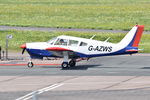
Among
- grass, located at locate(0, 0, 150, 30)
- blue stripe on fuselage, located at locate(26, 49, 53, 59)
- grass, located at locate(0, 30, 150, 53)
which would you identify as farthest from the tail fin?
grass, located at locate(0, 0, 150, 30)

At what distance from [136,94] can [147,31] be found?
3502 centimetres

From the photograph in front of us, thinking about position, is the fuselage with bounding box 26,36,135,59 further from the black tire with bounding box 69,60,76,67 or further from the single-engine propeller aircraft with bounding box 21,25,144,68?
the black tire with bounding box 69,60,76,67

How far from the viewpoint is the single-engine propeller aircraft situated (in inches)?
1446

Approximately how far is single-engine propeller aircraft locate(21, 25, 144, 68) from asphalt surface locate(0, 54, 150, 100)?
3.19 feet

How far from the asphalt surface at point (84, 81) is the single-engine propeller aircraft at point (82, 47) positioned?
0.97 meters

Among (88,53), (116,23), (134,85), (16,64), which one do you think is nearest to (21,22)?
(116,23)

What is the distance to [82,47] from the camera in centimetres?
3738

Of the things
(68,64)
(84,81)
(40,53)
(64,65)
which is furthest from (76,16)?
(84,81)

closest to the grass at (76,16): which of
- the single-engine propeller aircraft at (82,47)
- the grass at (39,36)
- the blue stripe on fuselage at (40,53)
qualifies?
the grass at (39,36)

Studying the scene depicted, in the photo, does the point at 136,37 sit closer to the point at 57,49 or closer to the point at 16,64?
the point at 57,49

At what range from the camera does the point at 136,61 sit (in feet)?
137

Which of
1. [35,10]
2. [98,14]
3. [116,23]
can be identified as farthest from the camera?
[35,10]

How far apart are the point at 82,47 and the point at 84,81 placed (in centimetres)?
633

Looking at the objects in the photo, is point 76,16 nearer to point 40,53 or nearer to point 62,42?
point 40,53
